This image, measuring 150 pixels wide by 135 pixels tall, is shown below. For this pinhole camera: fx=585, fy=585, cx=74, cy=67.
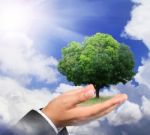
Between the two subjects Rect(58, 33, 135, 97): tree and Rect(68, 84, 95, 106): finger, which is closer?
Rect(68, 84, 95, 106): finger

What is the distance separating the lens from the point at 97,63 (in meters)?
26.1

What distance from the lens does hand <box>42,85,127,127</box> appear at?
4.46 ft

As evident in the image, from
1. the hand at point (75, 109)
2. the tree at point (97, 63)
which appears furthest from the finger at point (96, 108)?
the tree at point (97, 63)

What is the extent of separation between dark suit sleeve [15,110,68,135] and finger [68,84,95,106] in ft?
0.27

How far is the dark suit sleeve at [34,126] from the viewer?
1.37 metres

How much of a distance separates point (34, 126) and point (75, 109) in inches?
4.4

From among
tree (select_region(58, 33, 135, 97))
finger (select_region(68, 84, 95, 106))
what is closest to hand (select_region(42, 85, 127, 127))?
finger (select_region(68, 84, 95, 106))

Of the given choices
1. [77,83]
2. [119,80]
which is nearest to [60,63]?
[77,83]

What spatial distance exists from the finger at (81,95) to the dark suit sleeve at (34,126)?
3.2 inches

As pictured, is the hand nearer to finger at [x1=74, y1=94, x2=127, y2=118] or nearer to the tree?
finger at [x1=74, y1=94, x2=127, y2=118]

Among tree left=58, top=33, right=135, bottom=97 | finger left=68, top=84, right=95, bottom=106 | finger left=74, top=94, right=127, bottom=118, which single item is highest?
tree left=58, top=33, right=135, bottom=97

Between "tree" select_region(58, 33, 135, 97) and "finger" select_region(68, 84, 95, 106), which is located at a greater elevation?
"tree" select_region(58, 33, 135, 97)

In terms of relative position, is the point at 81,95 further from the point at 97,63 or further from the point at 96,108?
the point at 97,63

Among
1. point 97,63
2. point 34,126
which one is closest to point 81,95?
point 34,126
